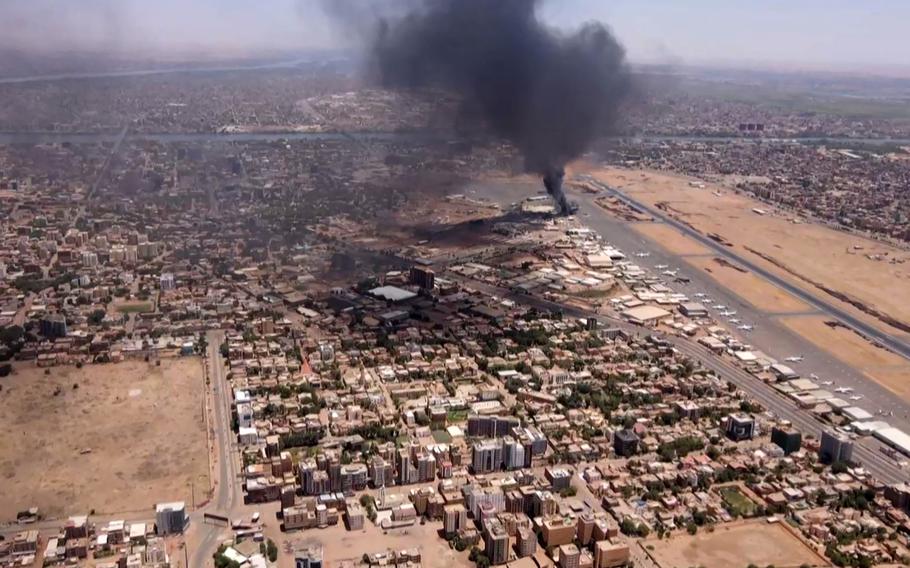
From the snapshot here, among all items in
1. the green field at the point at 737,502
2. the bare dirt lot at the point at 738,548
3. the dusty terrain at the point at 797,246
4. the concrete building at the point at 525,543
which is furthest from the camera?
the dusty terrain at the point at 797,246

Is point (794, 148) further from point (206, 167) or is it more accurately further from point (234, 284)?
point (234, 284)

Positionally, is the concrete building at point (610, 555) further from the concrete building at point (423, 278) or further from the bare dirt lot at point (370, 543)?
the concrete building at point (423, 278)

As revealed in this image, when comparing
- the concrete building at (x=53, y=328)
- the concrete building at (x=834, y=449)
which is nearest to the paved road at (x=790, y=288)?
the concrete building at (x=834, y=449)

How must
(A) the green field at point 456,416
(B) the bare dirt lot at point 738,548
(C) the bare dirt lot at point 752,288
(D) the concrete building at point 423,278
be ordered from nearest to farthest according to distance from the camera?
(B) the bare dirt lot at point 738,548 → (A) the green field at point 456,416 → (D) the concrete building at point 423,278 → (C) the bare dirt lot at point 752,288

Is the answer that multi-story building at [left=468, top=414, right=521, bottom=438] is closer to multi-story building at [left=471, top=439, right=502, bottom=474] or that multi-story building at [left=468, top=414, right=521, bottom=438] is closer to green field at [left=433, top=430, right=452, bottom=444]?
green field at [left=433, top=430, right=452, bottom=444]

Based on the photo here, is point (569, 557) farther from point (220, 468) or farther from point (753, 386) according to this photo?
point (753, 386)

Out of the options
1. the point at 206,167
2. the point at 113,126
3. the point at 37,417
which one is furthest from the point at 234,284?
the point at 113,126
